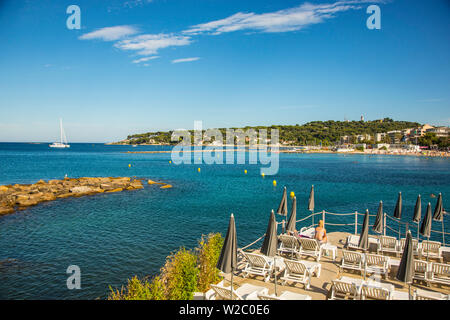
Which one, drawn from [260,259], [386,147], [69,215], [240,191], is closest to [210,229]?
[260,259]

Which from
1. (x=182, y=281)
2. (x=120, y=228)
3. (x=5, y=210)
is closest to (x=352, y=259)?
(x=182, y=281)

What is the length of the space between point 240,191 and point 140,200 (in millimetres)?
12309

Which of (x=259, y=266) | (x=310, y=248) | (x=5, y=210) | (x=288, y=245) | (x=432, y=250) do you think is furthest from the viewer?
(x=5, y=210)

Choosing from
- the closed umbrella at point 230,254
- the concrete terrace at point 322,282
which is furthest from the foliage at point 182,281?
the closed umbrella at point 230,254

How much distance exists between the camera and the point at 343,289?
7625 millimetres

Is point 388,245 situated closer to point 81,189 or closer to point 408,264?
point 408,264

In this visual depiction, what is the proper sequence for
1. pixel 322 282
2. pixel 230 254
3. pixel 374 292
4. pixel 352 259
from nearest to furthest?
1. pixel 230 254
2. pixel 374 292
3. pixel 322 282
4. pixel 352 259

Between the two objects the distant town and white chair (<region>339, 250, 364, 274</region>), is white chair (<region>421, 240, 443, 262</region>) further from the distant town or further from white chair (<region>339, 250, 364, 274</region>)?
the distant town

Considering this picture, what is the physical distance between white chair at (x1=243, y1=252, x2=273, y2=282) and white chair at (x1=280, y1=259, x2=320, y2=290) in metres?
0.51

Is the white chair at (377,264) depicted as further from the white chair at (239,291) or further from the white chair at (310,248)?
the white chair at (239,291)

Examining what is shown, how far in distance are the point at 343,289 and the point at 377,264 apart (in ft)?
8.55

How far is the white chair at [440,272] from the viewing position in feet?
27.8

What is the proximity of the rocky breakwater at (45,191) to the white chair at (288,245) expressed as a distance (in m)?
24.0
